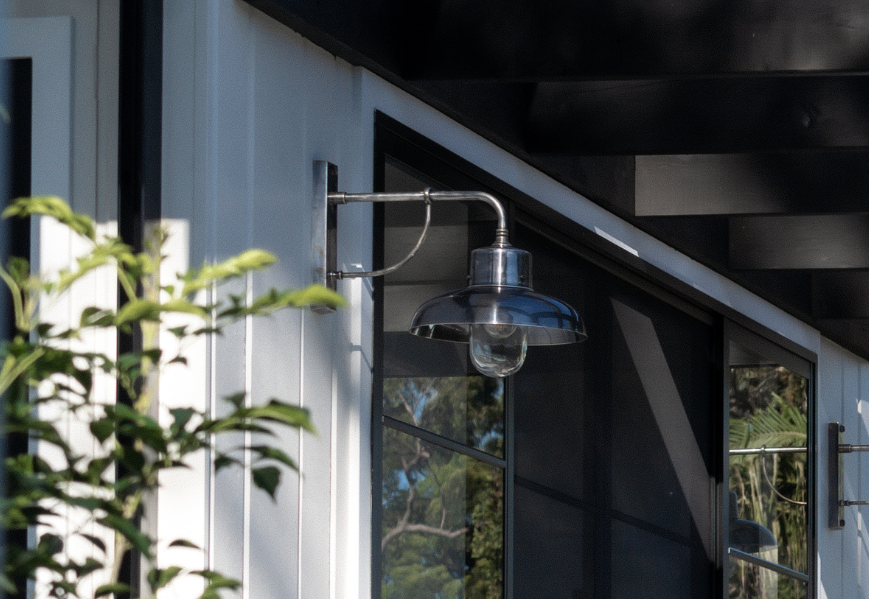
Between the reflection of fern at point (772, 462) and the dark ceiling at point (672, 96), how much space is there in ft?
2.81

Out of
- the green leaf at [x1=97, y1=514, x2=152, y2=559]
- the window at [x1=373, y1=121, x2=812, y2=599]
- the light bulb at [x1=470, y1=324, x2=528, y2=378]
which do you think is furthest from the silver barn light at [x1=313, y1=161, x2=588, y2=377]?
the green leaf at [x1=97, y1=514, x2=152, y2=559]

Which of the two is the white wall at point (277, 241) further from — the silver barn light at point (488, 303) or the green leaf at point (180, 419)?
the green leaf at point (180, 419)

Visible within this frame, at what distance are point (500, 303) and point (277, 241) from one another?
1.63 feet

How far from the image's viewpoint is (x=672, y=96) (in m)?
3.24

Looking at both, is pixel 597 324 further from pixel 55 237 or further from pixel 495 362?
pixel 55 237

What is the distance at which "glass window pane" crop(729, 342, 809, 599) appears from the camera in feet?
16.9

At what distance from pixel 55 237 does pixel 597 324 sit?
8.98ft

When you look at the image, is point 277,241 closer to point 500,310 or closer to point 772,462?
point 500,310

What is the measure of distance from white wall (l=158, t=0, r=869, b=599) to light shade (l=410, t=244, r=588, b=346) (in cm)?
32

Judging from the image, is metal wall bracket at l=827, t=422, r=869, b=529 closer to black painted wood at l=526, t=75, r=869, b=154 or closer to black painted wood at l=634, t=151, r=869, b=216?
black painted wood at l=634, t=151, r=869, b=216

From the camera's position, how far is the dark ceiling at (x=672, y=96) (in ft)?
8.19

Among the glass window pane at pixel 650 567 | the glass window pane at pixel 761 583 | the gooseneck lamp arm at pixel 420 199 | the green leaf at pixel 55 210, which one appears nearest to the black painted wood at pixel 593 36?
the gooseneck lamp arm at pixel 420 199

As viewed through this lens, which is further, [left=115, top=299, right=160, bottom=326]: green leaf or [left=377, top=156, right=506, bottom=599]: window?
[left=377, top=156, right=506, bottom=599]: window

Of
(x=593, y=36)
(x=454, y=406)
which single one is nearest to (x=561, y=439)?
(x=454, y=406)
